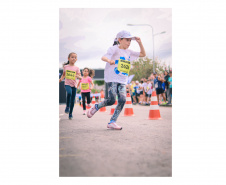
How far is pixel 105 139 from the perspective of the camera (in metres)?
3.54

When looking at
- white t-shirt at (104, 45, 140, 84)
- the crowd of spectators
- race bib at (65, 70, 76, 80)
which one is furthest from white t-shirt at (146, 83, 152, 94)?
white t-shirt at (104, 45, 140, 84)

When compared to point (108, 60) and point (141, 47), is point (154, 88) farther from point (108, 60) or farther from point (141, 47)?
point (108, 60)

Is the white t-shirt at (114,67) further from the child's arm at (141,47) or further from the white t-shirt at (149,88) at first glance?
the white t-shirt at (149,88)

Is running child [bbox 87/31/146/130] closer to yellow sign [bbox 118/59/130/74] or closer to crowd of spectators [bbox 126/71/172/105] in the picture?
yellow sign [bbox 118/59/130/74]

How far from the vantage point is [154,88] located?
12797 mm

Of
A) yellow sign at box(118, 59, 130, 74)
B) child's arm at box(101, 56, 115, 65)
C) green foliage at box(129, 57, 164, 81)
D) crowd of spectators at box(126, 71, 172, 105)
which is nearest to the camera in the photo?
child's arm at box(101, 56, 115, 65)

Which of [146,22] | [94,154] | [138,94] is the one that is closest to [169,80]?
[138,94]

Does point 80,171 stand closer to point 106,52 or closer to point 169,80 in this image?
point 106,52

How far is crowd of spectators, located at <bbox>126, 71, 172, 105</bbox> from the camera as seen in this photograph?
39.0ft

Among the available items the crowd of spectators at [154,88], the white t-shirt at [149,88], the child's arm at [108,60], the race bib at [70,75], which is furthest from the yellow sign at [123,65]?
the white t-shirt at [149,88]

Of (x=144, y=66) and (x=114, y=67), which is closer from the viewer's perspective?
(x=114, y=67)

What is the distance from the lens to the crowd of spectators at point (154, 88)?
468 inches

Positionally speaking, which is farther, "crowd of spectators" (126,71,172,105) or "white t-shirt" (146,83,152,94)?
"white t-shirt" (146,83,152,94)

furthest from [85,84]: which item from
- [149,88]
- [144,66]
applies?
[149,88]
